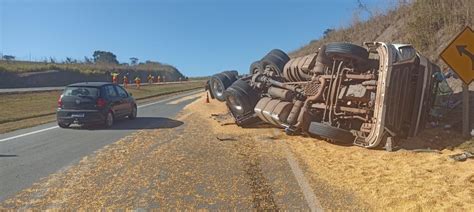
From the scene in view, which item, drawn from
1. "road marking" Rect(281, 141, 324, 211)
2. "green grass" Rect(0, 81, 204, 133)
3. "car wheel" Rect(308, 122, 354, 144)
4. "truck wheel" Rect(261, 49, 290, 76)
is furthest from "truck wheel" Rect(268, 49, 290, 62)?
"green grass" Rect(0, 81, 204, 133)

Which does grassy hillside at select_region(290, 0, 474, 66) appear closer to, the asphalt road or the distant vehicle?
the asphalt road

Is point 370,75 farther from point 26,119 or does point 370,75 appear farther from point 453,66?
point 26,119

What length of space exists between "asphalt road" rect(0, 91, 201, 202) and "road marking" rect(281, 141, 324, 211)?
4.10 meters

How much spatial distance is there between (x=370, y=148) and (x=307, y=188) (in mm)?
3389

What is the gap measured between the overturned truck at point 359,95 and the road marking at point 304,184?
1.79m

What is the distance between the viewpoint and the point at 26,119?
59.2 ft

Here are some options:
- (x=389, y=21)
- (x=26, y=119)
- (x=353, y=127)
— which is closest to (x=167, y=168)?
(x=353, y=127)

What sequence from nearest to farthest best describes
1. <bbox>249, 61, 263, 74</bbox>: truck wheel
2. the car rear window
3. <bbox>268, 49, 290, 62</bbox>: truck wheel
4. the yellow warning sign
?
the yellow warning sign
the car rear window
<bbox>268, 49, 290, 62</bbox>: truck wheel
<bbox>249, 61, 263, 74</bbox>: truck wheel

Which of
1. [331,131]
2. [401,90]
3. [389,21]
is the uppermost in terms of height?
[389,21]

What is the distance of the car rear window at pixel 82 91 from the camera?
14.2m

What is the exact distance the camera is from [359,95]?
9.55 meters

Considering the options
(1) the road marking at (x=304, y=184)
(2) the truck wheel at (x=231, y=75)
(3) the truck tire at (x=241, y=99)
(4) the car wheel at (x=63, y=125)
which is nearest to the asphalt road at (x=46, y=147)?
(4) the car wheel at (x=63, y=125)

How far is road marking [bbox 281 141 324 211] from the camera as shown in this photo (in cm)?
552

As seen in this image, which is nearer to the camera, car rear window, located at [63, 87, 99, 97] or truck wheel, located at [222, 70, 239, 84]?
car rear window, located at [63, 87, 99, 97]
